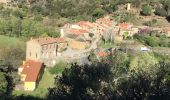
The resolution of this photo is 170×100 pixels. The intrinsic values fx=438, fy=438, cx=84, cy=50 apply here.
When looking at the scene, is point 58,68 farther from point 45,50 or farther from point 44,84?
point 45,50

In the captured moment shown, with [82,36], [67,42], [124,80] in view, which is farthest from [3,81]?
[82,36]

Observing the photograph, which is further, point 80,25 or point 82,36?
point 80,25

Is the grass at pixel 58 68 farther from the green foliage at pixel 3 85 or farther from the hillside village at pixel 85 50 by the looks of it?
the green foliage at pixel 3 85

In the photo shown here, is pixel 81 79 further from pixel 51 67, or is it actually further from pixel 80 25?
pixel 80 25

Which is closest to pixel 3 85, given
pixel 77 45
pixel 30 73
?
pixel 30 73

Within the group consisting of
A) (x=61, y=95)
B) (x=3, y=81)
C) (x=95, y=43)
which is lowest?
(x=95, y=43)

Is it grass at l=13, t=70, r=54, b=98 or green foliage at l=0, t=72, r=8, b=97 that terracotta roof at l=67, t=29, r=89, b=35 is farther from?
green foliage at l=0, t=72, r=8, b=97

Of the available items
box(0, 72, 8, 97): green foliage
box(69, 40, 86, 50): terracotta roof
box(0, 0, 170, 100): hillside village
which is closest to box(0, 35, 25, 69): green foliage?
box(0, 0, 170, 100): hillside village

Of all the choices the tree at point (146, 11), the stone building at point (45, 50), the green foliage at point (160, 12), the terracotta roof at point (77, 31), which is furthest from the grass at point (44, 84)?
the green foliage at point (160, 12)
